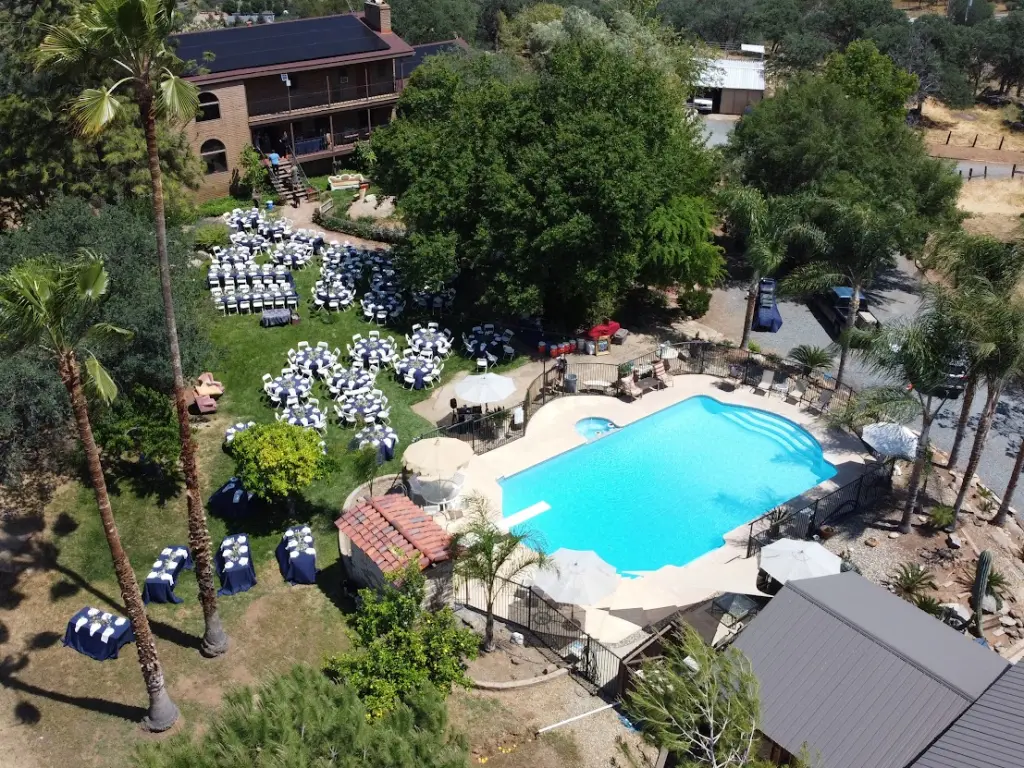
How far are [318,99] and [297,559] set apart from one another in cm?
3410

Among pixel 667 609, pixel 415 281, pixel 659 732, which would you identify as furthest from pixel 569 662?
pixel 415 281

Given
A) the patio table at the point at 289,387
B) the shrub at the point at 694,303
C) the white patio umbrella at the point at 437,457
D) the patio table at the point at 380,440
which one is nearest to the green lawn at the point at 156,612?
the patio table at the point at 380,440

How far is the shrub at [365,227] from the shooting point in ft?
139

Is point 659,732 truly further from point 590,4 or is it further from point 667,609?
point 590,4

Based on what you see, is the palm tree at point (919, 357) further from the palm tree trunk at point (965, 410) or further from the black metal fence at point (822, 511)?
the black metal fence at point (822, 511)

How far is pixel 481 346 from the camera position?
32812mm

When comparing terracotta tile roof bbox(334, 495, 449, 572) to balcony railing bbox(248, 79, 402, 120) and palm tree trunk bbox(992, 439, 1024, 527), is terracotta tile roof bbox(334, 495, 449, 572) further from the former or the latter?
balcony railing bbox(248, 79, 402, 120)

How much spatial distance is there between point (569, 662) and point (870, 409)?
10.7 m

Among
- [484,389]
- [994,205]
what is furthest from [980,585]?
[994,205]

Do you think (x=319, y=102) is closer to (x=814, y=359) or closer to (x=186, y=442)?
(x=814, y=359)

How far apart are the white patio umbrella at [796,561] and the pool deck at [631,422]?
954mm

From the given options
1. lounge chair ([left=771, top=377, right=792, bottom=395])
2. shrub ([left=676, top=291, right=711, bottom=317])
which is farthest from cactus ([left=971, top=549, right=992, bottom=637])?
shrub ([left=676, top=291, right=711, bottom=317])

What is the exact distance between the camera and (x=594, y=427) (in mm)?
30031

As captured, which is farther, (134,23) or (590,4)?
(590,4)
